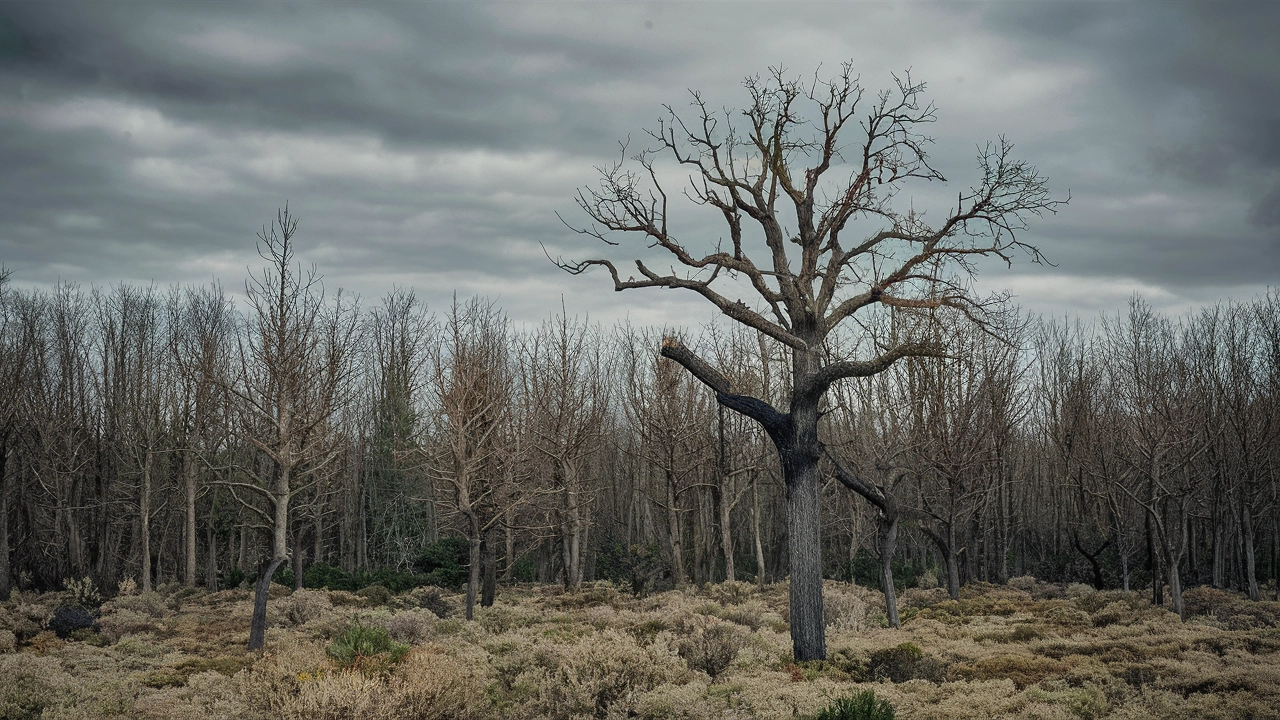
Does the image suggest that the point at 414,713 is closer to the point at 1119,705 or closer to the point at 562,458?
the point at 1119,705

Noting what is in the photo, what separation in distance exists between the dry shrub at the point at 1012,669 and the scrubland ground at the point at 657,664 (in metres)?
0.04

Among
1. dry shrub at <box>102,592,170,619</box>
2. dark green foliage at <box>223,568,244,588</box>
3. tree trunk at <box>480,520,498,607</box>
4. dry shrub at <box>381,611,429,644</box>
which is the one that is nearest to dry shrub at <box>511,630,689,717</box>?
dry shrub at <box>381,611,429,644</box>

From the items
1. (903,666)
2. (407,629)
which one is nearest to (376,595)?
(407,629)

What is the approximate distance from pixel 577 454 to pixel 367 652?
17.1 meters

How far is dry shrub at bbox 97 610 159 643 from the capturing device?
17.8 meters

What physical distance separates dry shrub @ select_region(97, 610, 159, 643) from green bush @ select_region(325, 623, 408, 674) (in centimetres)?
964

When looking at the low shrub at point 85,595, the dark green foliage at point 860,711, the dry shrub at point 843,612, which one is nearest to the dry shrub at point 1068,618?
the dry shrub at point 843,612

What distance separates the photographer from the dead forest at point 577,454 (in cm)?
1986

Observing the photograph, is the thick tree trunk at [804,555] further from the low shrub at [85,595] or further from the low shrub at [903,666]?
the low shrub at [85,595]

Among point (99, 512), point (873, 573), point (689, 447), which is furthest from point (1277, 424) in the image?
point (99, 512)

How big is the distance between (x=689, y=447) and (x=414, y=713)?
19.6 metres

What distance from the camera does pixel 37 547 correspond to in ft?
104

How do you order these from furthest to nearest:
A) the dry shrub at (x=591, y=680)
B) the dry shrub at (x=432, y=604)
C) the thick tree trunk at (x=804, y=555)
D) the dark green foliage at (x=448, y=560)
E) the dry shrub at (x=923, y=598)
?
1. the dark green foliage at (x=448, y=560)
2. the dry shrub at (x=923, y=598)
3. the dry shrub at (x=432, y=604)
4. the thick tree trunk at (x=804, y=555)
5. the dry shrub at (x=591, y=680)

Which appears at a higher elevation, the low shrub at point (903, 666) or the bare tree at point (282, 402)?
the bare tree at point (282, 402)
